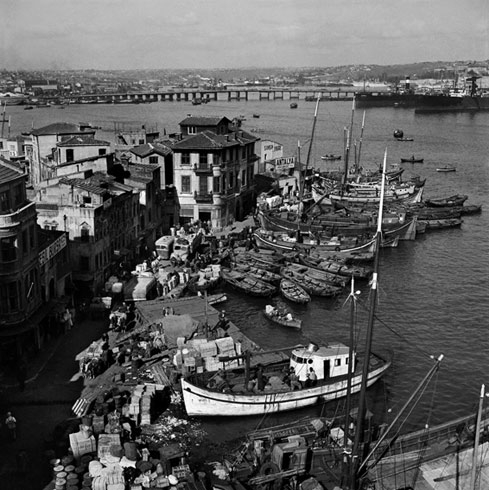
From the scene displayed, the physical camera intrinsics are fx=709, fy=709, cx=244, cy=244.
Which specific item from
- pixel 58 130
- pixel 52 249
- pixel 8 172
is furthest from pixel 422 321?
pixel 58 130

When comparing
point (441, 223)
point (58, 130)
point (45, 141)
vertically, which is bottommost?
point (441, 223)

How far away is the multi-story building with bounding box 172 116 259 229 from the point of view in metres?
67.7

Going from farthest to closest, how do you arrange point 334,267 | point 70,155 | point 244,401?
1. point 70,155
2. point 334,267
3. point 244,401

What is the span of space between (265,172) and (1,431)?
199 feet

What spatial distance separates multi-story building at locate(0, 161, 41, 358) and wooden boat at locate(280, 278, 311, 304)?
2054cm

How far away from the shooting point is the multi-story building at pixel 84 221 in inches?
1855

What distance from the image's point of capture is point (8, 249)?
35.5 m

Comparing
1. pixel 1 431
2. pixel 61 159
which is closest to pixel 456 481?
pixel 1 431

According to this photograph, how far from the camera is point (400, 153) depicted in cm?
14900

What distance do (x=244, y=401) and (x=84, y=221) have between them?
19.1m

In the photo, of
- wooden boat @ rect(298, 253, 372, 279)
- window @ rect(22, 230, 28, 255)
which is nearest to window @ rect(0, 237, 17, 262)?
window @ rect(22, 230, 28, 255)

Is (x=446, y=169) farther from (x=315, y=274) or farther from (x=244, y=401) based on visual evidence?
(x=244, y=401)

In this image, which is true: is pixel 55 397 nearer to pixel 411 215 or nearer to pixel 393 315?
pixel 393 315

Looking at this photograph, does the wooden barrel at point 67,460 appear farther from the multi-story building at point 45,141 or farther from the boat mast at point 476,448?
the multi-story building at point 45,141
